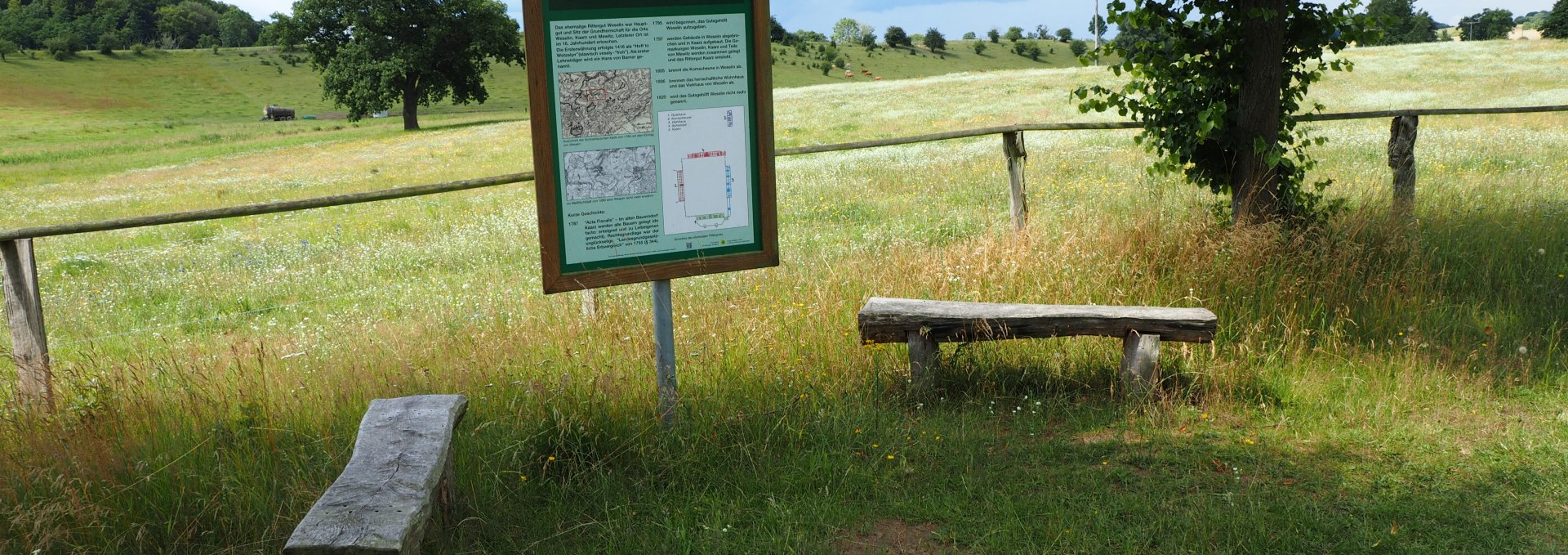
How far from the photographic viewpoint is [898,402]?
505cm

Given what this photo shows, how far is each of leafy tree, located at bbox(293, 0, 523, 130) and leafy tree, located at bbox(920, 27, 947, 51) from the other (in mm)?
88668

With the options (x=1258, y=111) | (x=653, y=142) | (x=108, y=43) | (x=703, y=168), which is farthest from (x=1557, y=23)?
(x=108, y=43)

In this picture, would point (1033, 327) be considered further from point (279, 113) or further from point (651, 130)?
point (279, 113)

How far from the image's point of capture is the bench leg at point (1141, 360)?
4.96 metres

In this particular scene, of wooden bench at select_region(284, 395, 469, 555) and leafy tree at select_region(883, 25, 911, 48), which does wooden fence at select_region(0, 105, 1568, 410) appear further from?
leafy tree at select_region(883, 25, 911, 48)

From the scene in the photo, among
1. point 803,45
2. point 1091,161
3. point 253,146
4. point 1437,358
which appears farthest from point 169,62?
point 1437,358

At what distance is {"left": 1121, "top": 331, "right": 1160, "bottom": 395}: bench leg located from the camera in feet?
16.3

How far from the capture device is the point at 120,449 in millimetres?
4070

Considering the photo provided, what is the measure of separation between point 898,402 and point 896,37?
15186cm

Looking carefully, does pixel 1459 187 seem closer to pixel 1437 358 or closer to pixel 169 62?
pixel 1437 358

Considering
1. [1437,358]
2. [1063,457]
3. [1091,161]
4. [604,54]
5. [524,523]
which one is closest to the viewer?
[524,523]

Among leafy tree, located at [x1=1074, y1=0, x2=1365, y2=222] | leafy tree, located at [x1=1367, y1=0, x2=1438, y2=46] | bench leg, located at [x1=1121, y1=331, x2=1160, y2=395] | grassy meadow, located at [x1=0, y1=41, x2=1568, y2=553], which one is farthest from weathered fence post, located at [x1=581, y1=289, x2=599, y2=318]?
leafy tree, located at [x1=1367, y1=0, x2=1438, y2=46]

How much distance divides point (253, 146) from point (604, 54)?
45.2 m

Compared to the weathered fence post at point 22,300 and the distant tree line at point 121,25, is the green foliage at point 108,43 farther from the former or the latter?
the weathered fence post at point 22,300
